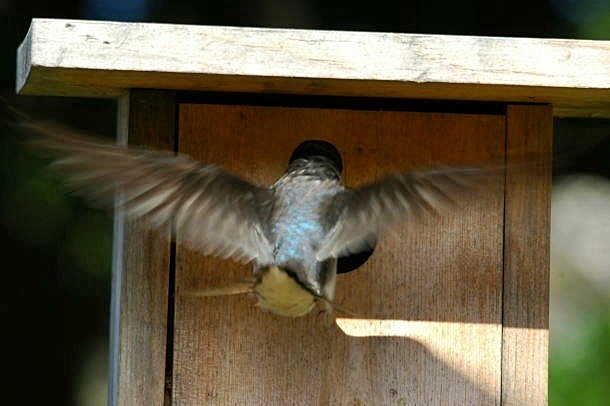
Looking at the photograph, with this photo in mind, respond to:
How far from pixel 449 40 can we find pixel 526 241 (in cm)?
41

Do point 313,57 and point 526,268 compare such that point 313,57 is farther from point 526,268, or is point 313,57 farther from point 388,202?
point 526,268

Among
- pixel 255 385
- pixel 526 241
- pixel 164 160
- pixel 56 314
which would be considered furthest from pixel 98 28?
pixel 56 314

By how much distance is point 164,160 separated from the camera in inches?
81.2

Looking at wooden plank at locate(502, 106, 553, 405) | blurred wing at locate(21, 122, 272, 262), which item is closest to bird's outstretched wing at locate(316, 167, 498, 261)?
blurred wing at locate(21, 122, 272, 262)

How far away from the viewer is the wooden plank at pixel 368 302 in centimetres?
226

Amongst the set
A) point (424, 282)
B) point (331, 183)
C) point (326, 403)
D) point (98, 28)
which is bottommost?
point (326, 403)

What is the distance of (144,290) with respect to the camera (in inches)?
89.0

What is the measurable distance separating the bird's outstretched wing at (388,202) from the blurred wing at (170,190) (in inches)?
4.3

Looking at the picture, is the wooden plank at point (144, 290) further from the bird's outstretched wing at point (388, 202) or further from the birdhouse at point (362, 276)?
the bird's outstretched wing at point (388, 202)

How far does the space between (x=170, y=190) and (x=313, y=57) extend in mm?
279

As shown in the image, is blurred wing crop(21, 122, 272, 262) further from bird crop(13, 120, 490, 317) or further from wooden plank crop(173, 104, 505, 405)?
wooden plank crop(173, 104, 505, 405)

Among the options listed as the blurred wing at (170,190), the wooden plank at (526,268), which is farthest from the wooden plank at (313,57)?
the wooden plank at (526,268)

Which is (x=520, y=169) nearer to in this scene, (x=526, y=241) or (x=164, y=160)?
(x=526, y=241)

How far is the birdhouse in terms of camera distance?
226cm
